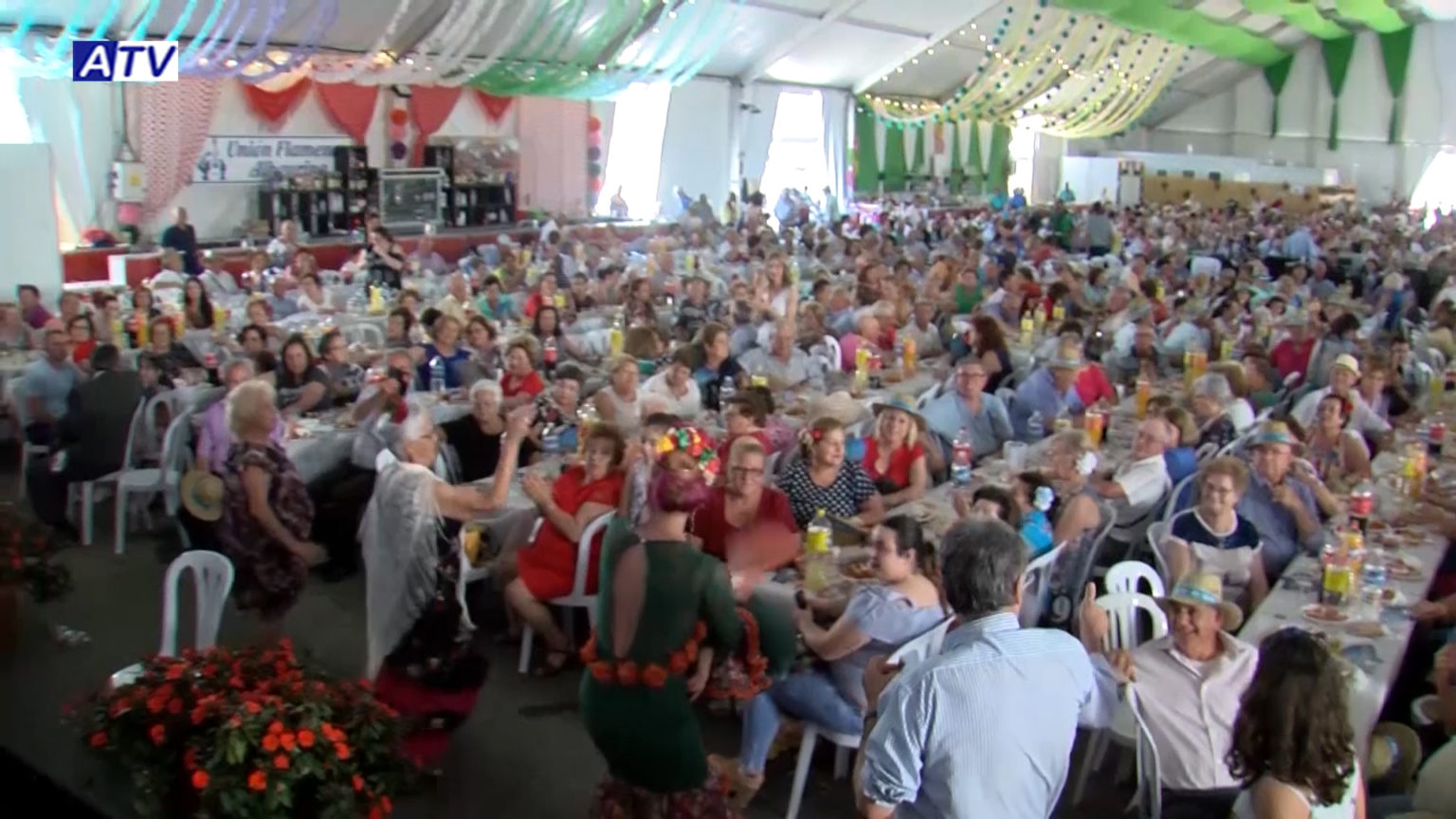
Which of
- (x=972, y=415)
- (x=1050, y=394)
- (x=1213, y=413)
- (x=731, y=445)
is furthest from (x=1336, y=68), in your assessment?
(x=731, y=445)

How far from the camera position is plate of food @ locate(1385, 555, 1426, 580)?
4793 millimetres

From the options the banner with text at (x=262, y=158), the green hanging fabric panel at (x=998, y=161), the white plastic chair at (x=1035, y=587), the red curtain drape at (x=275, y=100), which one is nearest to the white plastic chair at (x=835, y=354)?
the white plastic chair at (x=1035, y=587)

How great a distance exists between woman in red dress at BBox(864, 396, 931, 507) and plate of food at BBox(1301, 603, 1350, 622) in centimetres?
186

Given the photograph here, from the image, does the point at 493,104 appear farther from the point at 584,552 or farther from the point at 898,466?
the point at 584,552

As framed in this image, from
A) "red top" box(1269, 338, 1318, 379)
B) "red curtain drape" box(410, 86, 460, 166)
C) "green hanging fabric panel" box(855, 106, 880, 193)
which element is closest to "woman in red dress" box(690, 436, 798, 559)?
"red top" box(1269, 338, 1318, 379)

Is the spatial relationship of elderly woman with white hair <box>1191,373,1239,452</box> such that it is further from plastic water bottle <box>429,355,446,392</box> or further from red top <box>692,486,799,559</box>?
plastic water bottle <box>429,355,446,392</box>

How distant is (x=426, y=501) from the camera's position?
4.28m

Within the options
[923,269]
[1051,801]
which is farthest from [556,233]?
[1051,801]

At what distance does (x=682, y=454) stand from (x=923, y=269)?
10647 millimetres

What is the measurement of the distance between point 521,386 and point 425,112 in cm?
1140

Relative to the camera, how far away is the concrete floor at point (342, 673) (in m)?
4.34

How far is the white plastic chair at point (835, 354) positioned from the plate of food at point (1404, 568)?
419 cm

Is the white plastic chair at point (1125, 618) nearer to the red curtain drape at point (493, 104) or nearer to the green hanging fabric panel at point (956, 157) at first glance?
the red curtain drape at point (493, 104)

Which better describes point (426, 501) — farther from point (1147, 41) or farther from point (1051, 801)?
point (1147, 41)
